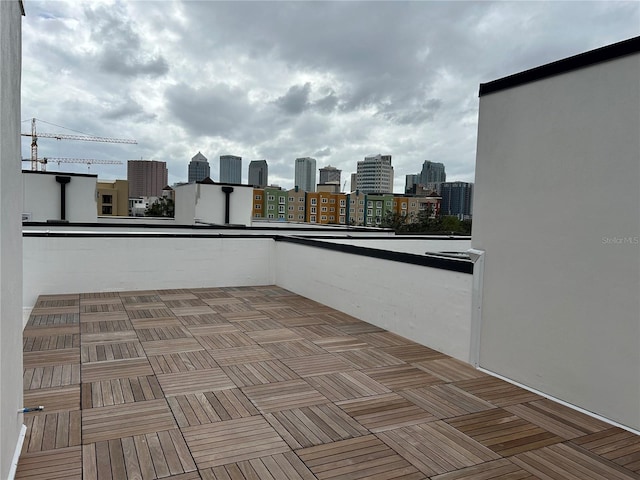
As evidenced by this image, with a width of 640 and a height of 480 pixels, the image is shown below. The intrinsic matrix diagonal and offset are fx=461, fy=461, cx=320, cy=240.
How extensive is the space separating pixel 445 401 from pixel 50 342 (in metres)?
3.83

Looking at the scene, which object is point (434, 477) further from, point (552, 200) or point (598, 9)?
point (598, 9)

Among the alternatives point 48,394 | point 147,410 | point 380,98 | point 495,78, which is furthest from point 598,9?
point 380,98

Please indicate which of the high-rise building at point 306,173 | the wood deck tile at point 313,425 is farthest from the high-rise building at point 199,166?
the wood deck tile at point 313,425

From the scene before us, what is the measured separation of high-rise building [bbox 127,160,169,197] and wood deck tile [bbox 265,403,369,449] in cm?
9565

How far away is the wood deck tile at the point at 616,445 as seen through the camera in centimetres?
258

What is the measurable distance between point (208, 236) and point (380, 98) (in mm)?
24377

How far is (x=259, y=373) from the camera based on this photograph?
3.93 meters

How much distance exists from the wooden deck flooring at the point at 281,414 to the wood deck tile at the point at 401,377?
0.6 inches

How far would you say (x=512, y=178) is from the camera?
3828 mm

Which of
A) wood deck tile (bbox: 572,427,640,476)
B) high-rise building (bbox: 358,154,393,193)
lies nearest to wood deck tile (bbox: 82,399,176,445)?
wood deck tile (bbox: 572,427,640,476)

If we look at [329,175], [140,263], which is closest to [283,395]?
[140,263]

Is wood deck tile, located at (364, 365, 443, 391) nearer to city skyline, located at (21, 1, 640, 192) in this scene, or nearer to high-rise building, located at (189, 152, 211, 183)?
city skyline, located at (21, 1, 640, 192)

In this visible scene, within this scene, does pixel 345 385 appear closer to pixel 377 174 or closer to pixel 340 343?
pixel 340 343

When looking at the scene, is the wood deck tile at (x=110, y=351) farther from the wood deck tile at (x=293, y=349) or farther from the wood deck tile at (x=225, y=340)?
the wood deck tile at (x=293, y=349)
